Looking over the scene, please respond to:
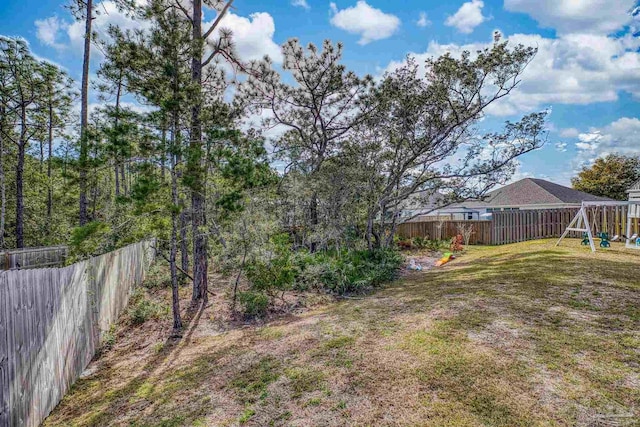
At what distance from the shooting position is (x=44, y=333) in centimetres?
316

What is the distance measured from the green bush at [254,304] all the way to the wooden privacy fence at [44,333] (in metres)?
2.24

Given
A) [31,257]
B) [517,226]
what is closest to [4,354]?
[31,257]

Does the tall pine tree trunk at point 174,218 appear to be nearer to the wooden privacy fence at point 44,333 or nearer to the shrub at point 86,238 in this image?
the shrub at point 86,238

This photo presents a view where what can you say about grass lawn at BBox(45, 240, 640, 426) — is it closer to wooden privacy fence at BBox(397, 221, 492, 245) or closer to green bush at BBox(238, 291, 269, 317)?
green bush at BBox(238, 291, 269, 317)

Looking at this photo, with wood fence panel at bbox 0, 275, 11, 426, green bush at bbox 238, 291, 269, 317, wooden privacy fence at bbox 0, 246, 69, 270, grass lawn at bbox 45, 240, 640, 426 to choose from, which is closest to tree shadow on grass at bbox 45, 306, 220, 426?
grass lawn at bbox 45, 240, 640, 426

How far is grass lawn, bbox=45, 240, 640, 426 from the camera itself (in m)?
2.55

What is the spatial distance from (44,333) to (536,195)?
25.1m

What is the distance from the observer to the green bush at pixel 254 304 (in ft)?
19.5

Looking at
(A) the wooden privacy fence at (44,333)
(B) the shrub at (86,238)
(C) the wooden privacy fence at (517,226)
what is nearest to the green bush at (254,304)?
(A) the wooden privacy fence at (44,333)

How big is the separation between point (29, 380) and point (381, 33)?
953 centimetres

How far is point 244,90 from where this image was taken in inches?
375

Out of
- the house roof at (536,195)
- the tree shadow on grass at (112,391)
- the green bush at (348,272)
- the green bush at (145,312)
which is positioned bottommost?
the tree shadow on grass at (112,391)

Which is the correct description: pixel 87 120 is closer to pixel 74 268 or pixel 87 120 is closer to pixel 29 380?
pixel 74 268

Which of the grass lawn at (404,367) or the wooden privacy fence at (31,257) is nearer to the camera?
the grass lawn at (404,367)
